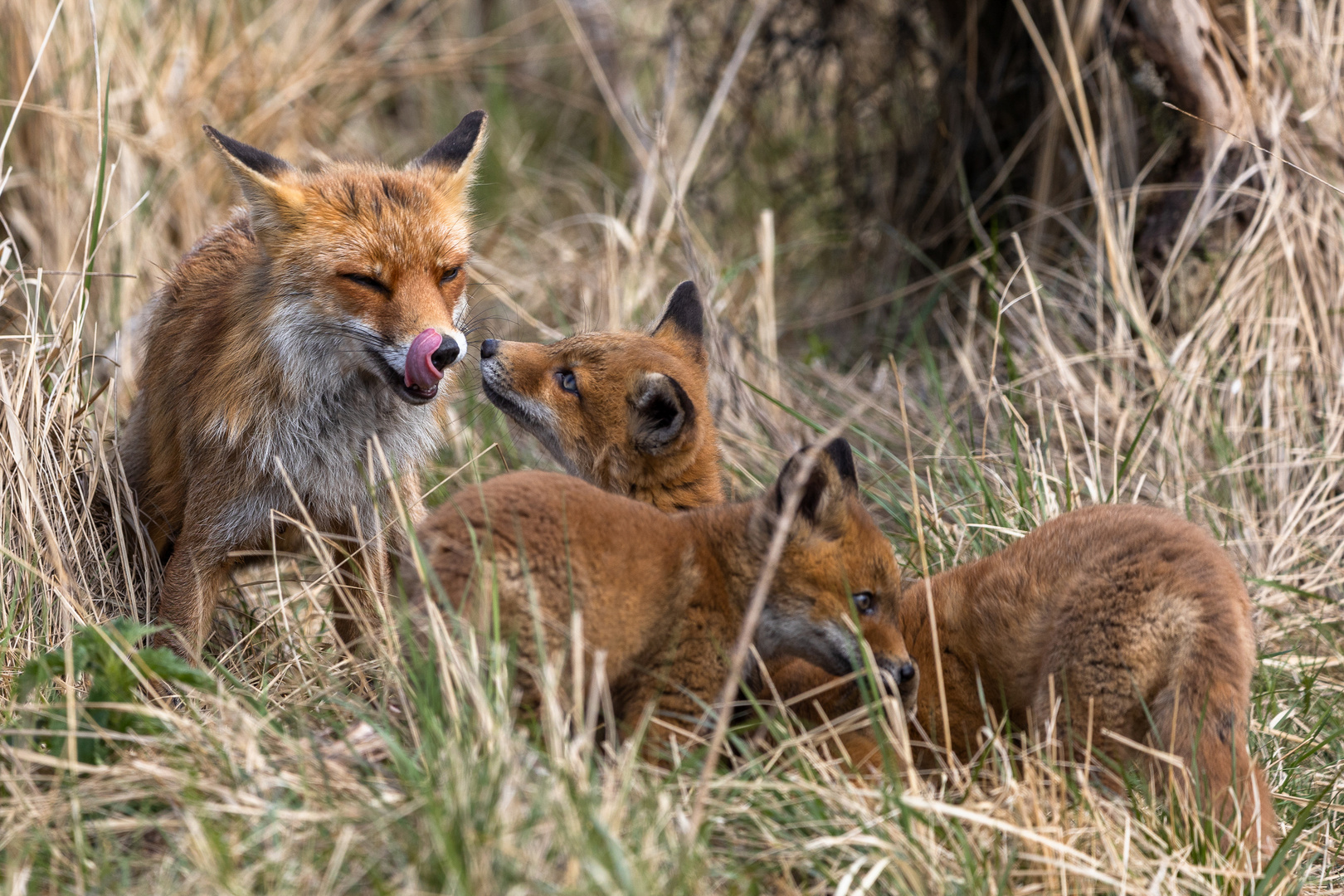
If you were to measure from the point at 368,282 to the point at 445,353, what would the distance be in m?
0.51

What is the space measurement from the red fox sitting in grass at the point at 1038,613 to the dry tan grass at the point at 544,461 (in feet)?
0.92

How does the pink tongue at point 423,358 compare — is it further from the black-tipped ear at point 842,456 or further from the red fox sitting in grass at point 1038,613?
the black-tipped ear at point 842,456

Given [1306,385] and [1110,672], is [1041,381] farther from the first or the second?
[1110,672]

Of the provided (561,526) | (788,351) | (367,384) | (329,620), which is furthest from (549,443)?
(788,351)

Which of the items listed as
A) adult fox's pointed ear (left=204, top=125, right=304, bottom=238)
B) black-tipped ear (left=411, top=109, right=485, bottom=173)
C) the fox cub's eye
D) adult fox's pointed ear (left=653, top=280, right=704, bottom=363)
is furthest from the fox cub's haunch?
black-tipped ear (left=411, top=109, right=485, bottom=173)

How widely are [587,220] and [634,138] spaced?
713mm

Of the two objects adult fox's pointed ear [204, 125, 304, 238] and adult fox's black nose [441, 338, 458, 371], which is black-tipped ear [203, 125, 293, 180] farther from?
adult fox's black nose [441, 338, 458, 371]

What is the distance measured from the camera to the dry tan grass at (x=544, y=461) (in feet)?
10.7

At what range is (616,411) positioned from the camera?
200 inches

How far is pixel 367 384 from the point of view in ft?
17.2

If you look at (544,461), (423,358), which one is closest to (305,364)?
(423,358)

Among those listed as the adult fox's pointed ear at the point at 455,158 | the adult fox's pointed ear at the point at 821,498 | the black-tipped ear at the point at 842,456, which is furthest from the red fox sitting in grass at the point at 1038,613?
the adult fox's pointed ear at the point at 455,158

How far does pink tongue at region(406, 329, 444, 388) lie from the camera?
4.67 m

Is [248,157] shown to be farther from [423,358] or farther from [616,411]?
[616,411]
